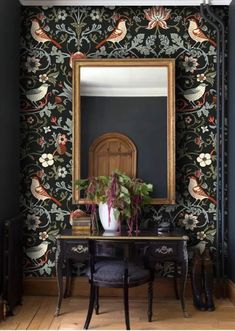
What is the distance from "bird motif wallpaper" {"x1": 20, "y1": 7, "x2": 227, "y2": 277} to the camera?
3545 mm

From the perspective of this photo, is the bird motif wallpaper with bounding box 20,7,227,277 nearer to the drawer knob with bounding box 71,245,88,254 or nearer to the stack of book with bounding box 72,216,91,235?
the stack of book with bounding box 72,216,91,235

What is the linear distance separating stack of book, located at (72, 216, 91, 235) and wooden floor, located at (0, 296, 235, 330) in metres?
0.64

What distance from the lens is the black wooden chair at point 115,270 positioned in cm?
270

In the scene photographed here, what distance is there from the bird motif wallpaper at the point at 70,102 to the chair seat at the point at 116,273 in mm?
662

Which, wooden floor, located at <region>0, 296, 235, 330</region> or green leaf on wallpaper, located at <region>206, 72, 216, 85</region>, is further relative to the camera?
green leaf on wallpaper, located at <region>206, 72, 216, 85</region>

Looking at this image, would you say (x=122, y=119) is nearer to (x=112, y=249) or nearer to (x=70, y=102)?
(x=70, y=102)

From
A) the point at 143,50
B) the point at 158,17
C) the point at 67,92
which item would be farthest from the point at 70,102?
the point at 158,17

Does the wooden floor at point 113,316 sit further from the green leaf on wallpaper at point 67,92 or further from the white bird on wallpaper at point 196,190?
the green leaf on wallpaper at point 67,92

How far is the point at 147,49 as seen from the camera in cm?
357

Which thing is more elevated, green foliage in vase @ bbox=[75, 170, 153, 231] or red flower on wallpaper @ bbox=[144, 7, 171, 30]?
red flower on wallpaper @ bbox=[144, 7, 171, 30]

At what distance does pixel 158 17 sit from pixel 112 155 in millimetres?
1349

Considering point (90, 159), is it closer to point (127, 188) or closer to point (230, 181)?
point (127, 188)

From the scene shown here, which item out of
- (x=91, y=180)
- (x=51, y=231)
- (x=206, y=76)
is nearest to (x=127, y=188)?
(x=91, y=180)

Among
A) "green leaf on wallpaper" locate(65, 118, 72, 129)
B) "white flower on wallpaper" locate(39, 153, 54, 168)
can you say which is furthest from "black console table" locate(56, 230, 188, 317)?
"green leaf on wallpaper" locate(65, 118, 72, 129)
